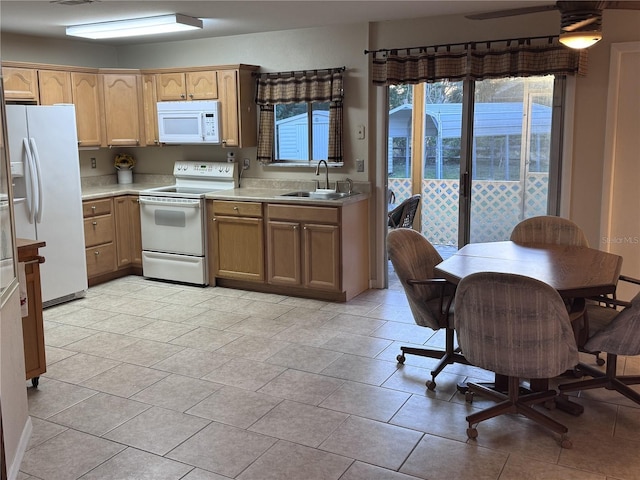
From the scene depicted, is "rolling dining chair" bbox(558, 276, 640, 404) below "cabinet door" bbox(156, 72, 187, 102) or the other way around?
below

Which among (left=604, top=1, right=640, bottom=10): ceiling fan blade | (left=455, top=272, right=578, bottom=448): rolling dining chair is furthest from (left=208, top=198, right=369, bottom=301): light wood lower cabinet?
(left=604, top=1, right=640, bottom=10): ceiling fan blade

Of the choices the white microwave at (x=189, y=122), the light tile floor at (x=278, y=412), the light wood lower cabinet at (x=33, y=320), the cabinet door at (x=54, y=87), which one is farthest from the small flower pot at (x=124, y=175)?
the light wood lower cabinet at (x=33, y=320)

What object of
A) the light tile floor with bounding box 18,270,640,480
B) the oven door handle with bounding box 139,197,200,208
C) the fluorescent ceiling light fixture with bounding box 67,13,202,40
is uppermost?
the fluorescent ceiling light fixture with bounding box 67,13,202,40

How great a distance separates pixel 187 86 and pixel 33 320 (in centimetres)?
322

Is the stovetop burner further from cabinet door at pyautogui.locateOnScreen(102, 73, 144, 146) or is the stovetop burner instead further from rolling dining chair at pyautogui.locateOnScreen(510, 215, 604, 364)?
A: rolling dining chair at pyautogui.locateOnScreen(510, 215, 604, 364)

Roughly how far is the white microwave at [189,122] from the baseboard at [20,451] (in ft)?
11.5

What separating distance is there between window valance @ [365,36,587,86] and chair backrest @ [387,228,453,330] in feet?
5.88

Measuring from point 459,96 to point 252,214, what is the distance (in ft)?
6.89

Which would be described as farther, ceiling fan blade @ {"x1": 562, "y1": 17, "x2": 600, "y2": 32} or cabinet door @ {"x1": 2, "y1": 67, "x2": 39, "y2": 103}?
cabinet door @ {"x1": 2, "y1": 67, "x2": 39, "y2": 103}

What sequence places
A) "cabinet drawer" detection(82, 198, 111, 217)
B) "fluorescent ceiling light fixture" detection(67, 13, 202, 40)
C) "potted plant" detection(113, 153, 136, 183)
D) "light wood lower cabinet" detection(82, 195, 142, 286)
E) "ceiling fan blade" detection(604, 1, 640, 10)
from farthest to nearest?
"potted plant" detection(113, 153, 136, 183), "light wood lower cabinet" detection(82, 195, 142, 286), "cabinet drawer" detection(82, 198, 111, 217), "fluorescent ceiling light fixture" detection(67, 13, 202, 40), "ceiling fan blade" detection(604, 1, 640, 10)

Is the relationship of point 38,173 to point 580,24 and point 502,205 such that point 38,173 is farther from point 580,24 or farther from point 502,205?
point 580,24

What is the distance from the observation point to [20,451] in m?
2.84

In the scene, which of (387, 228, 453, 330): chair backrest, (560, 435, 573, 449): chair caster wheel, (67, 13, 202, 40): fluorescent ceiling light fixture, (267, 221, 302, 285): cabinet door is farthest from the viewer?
(267, 221, 302, 285): cabinet door

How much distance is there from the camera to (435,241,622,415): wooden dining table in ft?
9.95
